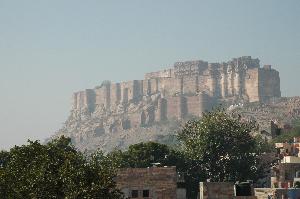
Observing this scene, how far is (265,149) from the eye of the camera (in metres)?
110

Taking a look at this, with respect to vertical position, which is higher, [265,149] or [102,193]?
[265,149]

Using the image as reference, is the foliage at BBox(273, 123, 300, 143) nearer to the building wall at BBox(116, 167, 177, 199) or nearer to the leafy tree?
the leafy tree

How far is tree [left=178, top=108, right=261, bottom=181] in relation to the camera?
74.8 metres

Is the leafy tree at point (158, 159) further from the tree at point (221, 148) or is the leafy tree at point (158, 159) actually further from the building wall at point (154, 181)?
the building wall at point (154, 181)

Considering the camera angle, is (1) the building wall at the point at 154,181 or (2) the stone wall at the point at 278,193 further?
(2) the stone wall at the point at 278,193

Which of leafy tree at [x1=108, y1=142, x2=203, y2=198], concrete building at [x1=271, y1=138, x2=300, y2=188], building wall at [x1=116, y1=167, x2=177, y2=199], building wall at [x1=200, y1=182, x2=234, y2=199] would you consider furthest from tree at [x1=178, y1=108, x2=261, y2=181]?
building wall at [x1=116, y1=167, x2=177, y2=199]

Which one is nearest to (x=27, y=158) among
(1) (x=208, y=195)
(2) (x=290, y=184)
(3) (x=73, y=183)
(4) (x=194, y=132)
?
(3) (x=73, y=183)

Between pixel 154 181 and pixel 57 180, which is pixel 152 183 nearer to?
pixel 154 181

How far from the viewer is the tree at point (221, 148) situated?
74.8 metres

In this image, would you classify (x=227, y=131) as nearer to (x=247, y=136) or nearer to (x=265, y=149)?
(x=247, y=136)

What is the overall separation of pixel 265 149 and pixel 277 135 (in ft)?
89.4

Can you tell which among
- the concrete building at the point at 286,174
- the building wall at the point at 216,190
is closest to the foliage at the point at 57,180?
the building wall at the point at 216,190

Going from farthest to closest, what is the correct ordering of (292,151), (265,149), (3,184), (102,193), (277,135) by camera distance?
(277,135) → (265,149) → (292,151) → (3,184) → (102,193)

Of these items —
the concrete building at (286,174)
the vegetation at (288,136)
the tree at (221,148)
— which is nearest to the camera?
the concrete building at (286,174)
